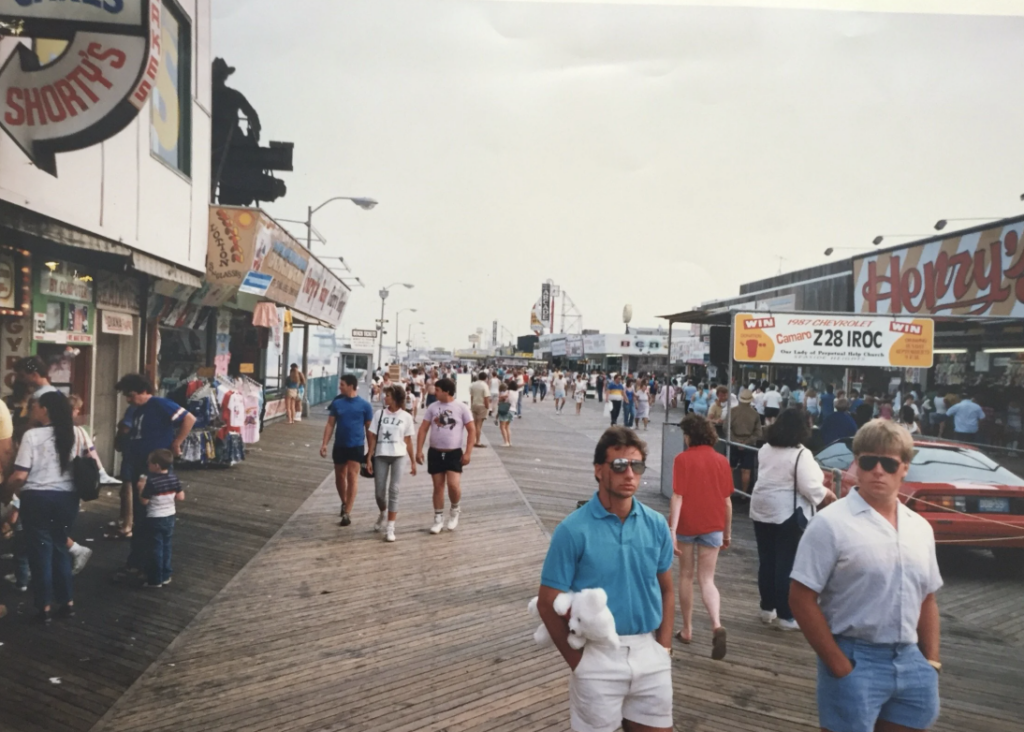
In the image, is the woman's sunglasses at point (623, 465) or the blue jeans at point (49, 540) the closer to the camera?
the woman's sunglasses at point (623, 465)

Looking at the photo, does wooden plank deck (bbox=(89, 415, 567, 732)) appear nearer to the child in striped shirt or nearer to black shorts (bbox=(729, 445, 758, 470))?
the child in striped shirt

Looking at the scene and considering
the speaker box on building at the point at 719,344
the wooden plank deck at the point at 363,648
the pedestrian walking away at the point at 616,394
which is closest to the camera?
the wooden plank deck at the point at 363,648

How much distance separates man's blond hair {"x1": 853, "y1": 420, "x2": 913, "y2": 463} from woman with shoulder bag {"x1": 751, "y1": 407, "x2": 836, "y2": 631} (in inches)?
82.1

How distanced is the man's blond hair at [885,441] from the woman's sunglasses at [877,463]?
2 cm

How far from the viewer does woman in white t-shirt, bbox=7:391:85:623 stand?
3797mm

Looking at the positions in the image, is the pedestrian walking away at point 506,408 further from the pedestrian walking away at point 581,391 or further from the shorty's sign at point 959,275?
the shorty's sign at point 959,275

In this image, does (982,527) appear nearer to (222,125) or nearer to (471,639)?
(471,639)

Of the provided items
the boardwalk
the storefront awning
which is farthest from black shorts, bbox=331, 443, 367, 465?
the storefront awning

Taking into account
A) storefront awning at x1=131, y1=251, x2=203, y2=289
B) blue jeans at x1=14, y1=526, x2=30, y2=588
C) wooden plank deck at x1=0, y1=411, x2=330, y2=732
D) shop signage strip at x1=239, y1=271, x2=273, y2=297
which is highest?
shop signage strip at x1=239, y1=271, x2=273, y2=297

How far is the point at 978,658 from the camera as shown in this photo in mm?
4133

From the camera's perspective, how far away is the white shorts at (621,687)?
7.36 feet

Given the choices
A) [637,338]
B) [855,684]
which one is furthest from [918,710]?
[637,338]

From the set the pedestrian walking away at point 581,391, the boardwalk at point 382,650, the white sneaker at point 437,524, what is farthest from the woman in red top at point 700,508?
the pedestrian walking away at point 581,391

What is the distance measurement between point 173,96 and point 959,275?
8.04 meters
